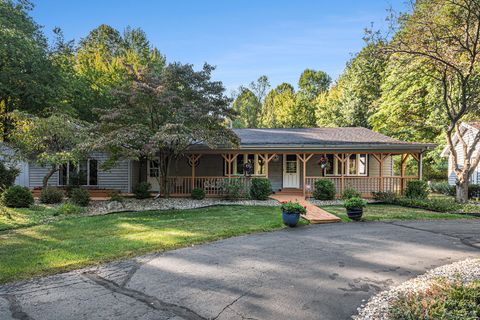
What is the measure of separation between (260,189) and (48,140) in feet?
30.9

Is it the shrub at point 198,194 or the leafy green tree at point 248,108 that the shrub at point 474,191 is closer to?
the shrub at point 198,194

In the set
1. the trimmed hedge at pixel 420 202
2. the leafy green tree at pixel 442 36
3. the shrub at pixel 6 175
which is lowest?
the trimmed hedge at pixel 420 202

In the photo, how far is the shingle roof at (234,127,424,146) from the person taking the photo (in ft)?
47.5

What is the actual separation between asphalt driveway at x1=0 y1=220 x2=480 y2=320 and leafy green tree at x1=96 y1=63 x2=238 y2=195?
5.76 metres

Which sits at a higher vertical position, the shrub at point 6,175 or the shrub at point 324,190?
the shrub at point 6,175

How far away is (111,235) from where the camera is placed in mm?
7801

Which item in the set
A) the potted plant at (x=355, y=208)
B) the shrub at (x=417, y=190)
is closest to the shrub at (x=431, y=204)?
the shrub at (x=417, y=190)


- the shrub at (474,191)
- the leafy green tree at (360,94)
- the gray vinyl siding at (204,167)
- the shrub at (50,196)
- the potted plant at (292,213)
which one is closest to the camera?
the potted plant at (292,213)

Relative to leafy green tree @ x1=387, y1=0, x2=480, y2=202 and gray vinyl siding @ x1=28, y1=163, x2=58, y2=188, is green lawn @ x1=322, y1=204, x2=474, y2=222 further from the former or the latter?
gray vinyl siding @ x1=28, y1=163, x2=58, y2=188

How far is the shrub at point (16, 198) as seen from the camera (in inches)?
449

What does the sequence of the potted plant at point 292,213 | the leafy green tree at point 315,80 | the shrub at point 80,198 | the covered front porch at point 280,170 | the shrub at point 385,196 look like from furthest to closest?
1. the leafy green tree at point 315,80
2. the covered front porch at point 280,170
3. the shrub at point 385,196
4. the shrub at point 80,198
5. the potted plant at point 292,213

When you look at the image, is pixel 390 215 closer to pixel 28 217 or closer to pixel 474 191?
pixel 474 191

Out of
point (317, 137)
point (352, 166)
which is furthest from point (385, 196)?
point (317, 137)

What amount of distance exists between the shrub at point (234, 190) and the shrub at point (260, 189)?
0.47 meters
